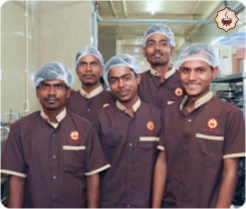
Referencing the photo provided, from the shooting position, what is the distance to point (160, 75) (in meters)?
2.04

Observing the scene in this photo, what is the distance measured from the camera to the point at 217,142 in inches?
52.6

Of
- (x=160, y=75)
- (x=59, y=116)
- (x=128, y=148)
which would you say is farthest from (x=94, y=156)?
(x=160, y=75)

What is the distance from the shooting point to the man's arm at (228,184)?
1.29 metres

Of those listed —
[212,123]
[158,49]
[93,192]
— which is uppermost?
[158,49]

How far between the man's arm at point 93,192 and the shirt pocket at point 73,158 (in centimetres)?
9

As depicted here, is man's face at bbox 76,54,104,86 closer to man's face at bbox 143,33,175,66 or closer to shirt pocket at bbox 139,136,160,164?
man's face at bbox 143,33,175,66

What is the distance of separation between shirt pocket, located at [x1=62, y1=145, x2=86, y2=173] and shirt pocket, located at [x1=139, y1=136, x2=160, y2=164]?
0.39 metres

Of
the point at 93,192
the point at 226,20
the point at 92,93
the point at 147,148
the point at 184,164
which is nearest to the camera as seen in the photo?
the point at 184,164

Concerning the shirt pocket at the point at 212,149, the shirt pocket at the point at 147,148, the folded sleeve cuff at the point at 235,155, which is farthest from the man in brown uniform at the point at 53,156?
the folded sleeve cuff at the point at 235,155

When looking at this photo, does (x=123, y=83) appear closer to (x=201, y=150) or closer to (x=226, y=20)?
(x=201, y=150)

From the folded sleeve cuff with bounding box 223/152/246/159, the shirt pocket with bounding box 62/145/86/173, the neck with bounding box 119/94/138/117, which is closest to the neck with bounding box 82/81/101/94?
the neck with bounding box 119/94/138/117

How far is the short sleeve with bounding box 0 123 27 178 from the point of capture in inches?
55.9

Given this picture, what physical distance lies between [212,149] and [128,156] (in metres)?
0.55

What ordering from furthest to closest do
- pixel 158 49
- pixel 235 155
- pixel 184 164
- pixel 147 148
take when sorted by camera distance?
pixel 158 49, pixel 147 148, pixel 184 164, pixel 235 155
